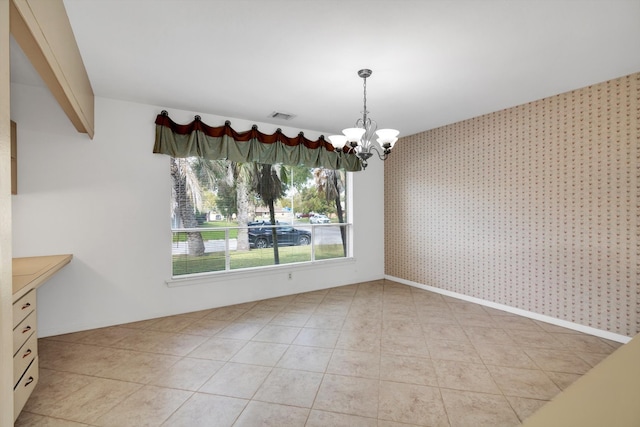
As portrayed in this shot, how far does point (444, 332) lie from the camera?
321 cm

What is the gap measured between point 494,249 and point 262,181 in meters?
3.47

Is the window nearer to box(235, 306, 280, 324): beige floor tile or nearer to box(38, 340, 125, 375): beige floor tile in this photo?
box(235, 306, 280, 324): beige floor tile

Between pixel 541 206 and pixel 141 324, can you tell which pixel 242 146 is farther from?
pixel 541 206

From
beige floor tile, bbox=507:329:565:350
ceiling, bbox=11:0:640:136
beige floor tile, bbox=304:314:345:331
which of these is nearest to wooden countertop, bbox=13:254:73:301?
ceiling, bbox=11:0:640:136

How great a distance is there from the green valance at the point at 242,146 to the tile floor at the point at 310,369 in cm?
211

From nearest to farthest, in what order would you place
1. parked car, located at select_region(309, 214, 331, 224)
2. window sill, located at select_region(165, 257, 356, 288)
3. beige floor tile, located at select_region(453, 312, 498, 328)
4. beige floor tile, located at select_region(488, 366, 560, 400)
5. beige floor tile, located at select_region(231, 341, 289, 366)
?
beige floor tile, located at select_region(488, 366, 560, 400) → beige floor tile, located at select_region(231, 341, 289, 366) → beige floor tile, located at select_region(453, 312, 498, 328) → window sill, located at select_region(165, 257, 356, 288) → parked car, located at select_region(309, 214, 331, 224)

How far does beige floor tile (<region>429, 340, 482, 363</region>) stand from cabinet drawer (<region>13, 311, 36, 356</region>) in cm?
307

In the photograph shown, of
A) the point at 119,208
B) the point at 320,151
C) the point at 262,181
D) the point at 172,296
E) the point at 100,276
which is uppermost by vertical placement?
the point at 320,151

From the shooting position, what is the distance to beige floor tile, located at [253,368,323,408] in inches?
81.5

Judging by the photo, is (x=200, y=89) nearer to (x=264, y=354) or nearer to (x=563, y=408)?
(x=264, y=354)

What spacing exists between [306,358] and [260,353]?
44cm

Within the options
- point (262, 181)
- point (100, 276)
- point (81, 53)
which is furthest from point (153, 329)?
point (81, 53)

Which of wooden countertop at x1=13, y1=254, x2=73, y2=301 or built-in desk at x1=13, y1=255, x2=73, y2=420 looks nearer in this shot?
built-in desk at x1=13, y1=255, x2=73, y2=420

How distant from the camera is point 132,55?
Result: 2469mm
